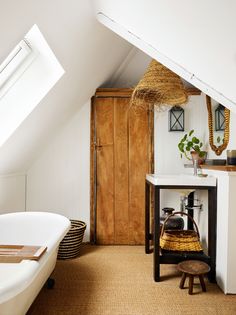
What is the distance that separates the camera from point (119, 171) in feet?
11.5

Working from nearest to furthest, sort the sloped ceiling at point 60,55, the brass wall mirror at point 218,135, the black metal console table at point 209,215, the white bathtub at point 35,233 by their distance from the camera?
the sloped ceiling at point 60,55 → the white bathtub at point 35,233 → the black metal console table at point 209,215 → the brass wall mirror at point 218,135

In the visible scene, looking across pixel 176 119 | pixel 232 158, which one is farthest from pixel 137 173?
pixel 232 158

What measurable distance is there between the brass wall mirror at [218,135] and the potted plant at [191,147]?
18 centimetres

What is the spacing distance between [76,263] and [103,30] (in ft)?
7.51

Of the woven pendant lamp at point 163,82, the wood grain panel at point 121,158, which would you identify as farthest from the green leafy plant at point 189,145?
the woven pendant lamp at point 163,82

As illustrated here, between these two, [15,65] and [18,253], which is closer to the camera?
[18,253]

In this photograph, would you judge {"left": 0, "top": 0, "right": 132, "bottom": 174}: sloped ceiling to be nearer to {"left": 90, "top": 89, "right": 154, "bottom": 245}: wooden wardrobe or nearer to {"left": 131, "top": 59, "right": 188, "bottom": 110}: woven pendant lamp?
{"left": 90, "top": 89, "right": 154, "bottom": 245}: wooden wardrobe

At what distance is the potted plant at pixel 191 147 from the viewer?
127 inches

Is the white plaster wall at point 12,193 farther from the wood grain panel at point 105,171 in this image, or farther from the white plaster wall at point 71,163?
the wood grain panel at point 105,171

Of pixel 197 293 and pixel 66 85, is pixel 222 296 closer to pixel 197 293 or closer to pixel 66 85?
pixel 197 293

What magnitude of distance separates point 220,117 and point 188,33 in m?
1.77

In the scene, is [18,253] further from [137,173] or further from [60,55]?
[137,173]

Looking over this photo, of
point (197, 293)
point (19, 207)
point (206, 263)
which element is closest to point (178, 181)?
A: point (206, 263)

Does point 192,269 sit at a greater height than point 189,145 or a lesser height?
lesser
